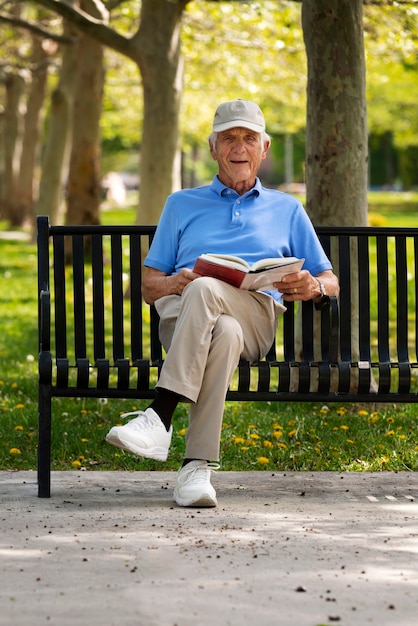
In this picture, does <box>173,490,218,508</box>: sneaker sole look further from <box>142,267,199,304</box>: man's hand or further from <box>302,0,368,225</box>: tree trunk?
<box>302,0,368,225</box>: tree trunk

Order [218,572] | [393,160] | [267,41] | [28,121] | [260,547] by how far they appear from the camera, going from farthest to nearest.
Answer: [393,160] < [28,121] < [267,41] < [260,547] < [218,572]

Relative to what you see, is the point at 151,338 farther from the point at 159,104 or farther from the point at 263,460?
the point at 159,104

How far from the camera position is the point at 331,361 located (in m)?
5.03

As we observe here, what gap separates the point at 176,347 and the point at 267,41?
52.4 ft

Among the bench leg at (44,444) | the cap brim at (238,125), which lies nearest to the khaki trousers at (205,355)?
the bench leg at (44,444)

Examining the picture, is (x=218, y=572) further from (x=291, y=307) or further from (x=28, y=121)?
(x=28, y=121)

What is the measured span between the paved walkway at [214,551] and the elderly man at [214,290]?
0.94 feet

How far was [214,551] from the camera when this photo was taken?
12.9 feet

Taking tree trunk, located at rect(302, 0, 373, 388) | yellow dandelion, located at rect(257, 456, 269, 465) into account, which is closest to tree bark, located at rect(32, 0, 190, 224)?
tree trunk, located at rect(302, 0, 373, 388)

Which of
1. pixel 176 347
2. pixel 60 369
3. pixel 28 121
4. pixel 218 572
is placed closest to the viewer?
pixel 218 572

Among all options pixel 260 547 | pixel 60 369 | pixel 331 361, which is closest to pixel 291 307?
pixel 331 361

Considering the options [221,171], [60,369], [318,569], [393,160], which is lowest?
[318,569]

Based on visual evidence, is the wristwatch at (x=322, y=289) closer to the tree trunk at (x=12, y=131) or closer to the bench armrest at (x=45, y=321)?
the bench armrest at (x=45, y=321)

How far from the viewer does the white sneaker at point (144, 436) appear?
4.39 meters
